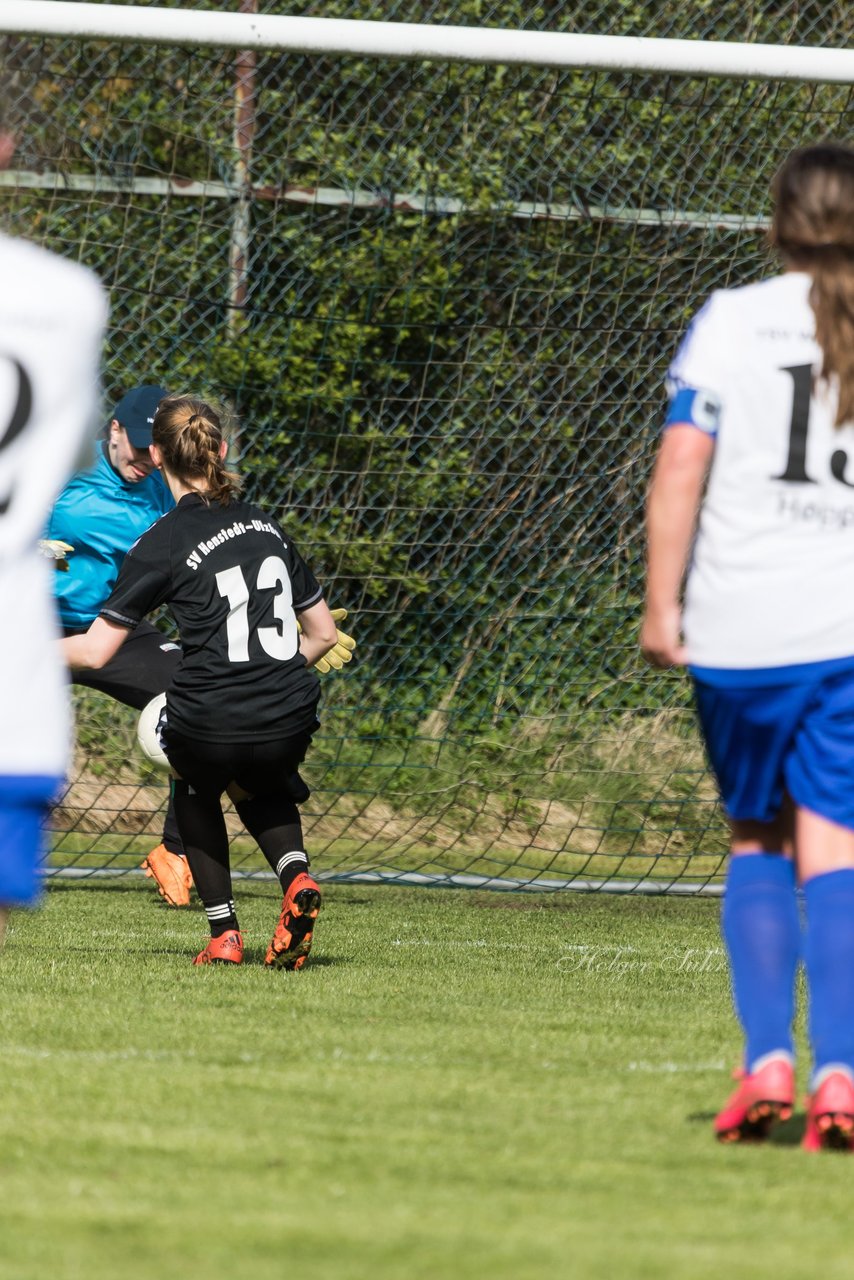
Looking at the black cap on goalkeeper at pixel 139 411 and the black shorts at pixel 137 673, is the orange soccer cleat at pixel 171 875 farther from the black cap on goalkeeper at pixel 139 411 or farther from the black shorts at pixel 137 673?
the black cap on goalkeeper at pixel 139 411

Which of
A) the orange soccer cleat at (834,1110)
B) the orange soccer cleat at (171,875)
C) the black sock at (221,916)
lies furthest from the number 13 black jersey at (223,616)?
the orange soccer cleat at (834,1110)

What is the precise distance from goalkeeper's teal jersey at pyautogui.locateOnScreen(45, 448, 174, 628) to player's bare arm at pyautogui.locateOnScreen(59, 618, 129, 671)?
2239 mm

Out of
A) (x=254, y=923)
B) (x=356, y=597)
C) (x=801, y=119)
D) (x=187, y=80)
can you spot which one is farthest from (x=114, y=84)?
(x=254, y=923)

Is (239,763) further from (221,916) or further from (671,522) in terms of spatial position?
(671,522)

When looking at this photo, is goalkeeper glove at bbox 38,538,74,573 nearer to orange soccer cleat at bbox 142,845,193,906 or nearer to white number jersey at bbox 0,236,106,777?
orange soccer cleat at bbox 142,845,193,906

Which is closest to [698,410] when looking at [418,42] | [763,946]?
Result: [763,946]

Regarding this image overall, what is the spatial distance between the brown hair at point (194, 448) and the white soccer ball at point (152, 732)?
4.50 feet

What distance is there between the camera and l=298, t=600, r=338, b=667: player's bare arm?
560 cm

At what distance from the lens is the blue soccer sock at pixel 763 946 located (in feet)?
10.2

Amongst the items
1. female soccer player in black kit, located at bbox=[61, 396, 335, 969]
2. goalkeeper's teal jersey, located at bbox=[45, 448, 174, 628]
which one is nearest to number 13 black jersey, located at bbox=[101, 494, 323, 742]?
female soccer player in black kit, located at bbox=[61, 396, 335, 969]

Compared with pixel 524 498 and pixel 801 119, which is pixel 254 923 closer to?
pixel 524 498

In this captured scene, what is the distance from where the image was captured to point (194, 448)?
5395 mm

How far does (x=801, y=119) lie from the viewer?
8.74m

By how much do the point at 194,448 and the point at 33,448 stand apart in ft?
10.1
